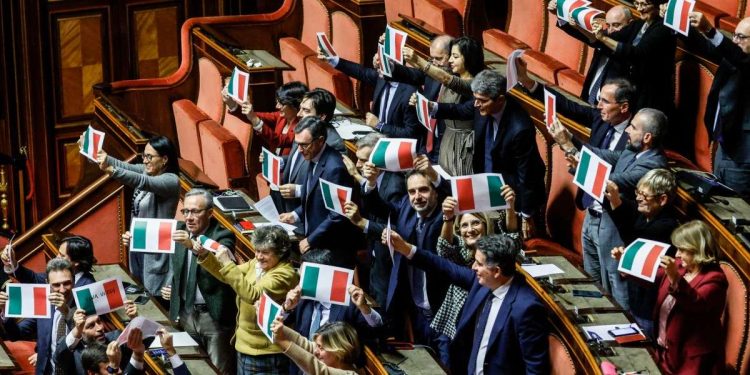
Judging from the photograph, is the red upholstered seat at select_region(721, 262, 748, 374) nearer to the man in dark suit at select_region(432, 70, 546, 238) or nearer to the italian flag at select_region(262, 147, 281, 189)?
the man in dark suit at select_region(432, 70, 546, 238)

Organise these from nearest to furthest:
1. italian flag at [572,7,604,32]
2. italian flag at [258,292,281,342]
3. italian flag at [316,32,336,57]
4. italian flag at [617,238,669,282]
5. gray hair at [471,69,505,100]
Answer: italian flag at [617,238,669,282], italian flag at [258,292,281,342], gray hair at [471,69,505,100], italian flag at [572,7,604,32], italian flag at [316,32,336,57]

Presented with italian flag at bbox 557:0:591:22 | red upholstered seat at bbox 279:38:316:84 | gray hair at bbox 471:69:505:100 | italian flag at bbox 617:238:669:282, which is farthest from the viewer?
red upholstered seat at bbox 279:38:316:84

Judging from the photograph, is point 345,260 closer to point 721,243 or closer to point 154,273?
point 154,273

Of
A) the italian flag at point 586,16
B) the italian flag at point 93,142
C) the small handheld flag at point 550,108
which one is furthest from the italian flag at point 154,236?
the italian flag at point 586,16

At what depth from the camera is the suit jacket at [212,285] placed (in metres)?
6.23

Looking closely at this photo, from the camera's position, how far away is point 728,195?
5.76m

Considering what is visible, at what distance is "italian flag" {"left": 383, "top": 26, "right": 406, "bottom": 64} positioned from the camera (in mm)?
6871

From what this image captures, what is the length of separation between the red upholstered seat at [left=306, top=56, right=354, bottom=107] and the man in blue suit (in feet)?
9.26

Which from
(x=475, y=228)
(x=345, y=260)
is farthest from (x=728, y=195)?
(x=345, y=260)

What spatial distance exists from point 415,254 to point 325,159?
995 millimetres

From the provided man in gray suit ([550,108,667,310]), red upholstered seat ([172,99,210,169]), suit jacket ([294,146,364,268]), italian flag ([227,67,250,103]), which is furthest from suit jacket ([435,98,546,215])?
red upholstered seat ([172,99,210,169])

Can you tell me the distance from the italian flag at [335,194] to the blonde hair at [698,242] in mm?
1304

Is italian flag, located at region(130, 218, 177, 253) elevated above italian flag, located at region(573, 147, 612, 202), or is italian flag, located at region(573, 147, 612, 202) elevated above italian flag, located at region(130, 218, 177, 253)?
italian flag, located at region(573, 147, 612, 202)

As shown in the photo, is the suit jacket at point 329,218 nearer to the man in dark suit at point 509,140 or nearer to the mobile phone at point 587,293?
the man in dark suit at point 509,140
